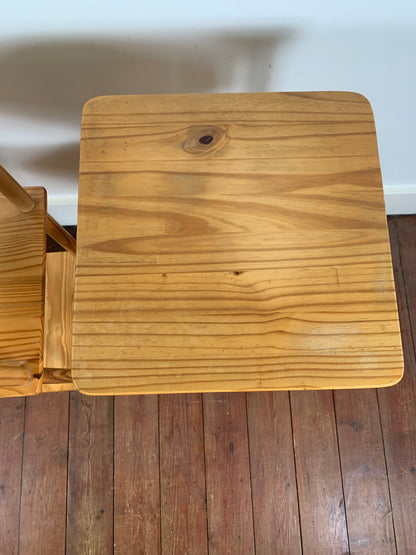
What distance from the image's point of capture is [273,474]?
1067 millimetres

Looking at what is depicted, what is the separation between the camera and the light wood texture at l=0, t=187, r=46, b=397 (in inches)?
22.9

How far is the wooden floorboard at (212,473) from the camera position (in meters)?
1.03

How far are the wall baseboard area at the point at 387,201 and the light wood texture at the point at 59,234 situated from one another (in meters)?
0.35

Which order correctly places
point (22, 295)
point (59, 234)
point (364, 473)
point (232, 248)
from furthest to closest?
point (364, 473)
point (59, 234)
point (22, 295)
point (232, 248)

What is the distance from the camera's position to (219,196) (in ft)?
1.68

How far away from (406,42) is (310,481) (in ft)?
3.33

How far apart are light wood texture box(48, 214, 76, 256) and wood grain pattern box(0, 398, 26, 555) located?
0.58m

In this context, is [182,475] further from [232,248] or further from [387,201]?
[387,201]

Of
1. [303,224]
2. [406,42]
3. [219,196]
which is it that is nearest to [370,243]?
[303,224]

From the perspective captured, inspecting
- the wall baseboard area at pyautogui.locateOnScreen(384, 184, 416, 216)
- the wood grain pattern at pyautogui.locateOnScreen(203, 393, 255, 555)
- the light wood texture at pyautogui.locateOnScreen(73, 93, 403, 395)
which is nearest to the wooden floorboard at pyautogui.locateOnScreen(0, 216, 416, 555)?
the wood grain pattern at pyautogui.locateOnScreen(203, 393, 255, 555)

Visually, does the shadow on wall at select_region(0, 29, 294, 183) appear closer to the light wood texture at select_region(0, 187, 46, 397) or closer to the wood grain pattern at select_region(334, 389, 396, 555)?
the light wood texture at select_region(0, 187, 46, 397)

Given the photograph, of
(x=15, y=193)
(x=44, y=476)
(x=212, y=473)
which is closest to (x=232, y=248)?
(x=15, y=193)

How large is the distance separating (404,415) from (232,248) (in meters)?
0.90

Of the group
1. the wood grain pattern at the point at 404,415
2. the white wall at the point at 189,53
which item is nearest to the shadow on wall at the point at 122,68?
the white wall at the point at 189,53
